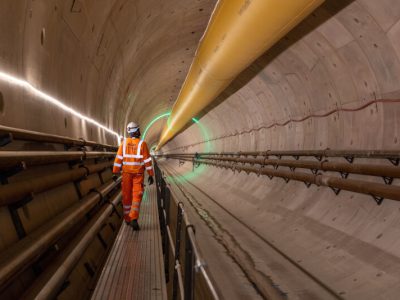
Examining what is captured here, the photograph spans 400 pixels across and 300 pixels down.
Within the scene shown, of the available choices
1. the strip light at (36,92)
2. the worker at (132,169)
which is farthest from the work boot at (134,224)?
the strip light at (36,92)

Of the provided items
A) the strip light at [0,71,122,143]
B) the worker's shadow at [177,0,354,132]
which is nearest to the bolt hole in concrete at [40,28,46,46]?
the strip light at [0,71,122,143]

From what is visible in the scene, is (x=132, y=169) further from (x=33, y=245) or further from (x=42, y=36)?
(x=33, y=245)

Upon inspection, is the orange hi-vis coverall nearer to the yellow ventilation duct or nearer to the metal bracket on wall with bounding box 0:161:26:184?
the yellow ventilation duct

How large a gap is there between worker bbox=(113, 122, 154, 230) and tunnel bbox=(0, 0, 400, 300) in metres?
0.42

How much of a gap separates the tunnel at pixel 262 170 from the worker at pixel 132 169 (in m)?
0.42

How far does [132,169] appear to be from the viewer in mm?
6387

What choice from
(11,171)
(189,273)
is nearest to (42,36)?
(11,171)

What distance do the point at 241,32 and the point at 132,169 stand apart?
3033mm

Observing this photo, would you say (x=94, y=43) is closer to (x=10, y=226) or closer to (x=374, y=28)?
(x=10, y=226)

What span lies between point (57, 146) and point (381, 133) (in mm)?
4021

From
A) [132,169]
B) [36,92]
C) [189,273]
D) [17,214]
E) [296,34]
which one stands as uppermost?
[296,34]

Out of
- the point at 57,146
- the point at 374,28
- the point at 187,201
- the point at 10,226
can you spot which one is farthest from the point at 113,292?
the point at 187,201

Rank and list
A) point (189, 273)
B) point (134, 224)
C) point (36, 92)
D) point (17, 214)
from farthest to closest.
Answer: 1. point (134, 224)
2. point (36, 92)
3. point (17, 214)
4. point (189, 273)

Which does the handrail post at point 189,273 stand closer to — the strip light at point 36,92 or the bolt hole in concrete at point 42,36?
the strip light at point 36,92
